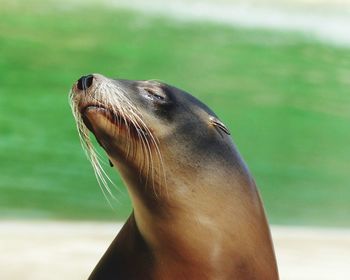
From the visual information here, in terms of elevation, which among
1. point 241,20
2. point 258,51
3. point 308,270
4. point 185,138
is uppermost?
point 241,20

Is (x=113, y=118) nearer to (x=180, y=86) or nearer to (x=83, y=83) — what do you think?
(x=83, y=83)

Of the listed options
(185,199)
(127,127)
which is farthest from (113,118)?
(185,199)

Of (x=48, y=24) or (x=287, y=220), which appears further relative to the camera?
(x=48, y=24)

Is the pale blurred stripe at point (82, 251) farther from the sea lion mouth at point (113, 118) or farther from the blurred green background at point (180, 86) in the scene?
the sea lion mouth at point (113, 118)

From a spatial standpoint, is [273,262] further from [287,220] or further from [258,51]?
[258,51]

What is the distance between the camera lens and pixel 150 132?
91.0 inches

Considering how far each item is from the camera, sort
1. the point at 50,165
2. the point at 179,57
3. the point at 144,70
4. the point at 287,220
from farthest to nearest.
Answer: the point at 179,57
the point at 144,70
the point at 50,165
the point at 287,220

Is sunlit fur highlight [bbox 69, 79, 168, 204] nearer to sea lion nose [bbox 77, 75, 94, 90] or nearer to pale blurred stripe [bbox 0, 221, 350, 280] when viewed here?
sea lion nose [bbox 77, 75, 94, 90]

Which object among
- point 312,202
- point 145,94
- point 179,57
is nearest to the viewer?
point 145,94

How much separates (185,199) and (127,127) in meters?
0.26

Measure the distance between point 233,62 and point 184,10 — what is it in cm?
306

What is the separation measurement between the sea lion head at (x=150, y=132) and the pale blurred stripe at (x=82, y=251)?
1.86 m

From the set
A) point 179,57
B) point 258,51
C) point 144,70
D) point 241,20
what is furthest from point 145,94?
point 241,20

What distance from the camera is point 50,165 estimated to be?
8.55 m
